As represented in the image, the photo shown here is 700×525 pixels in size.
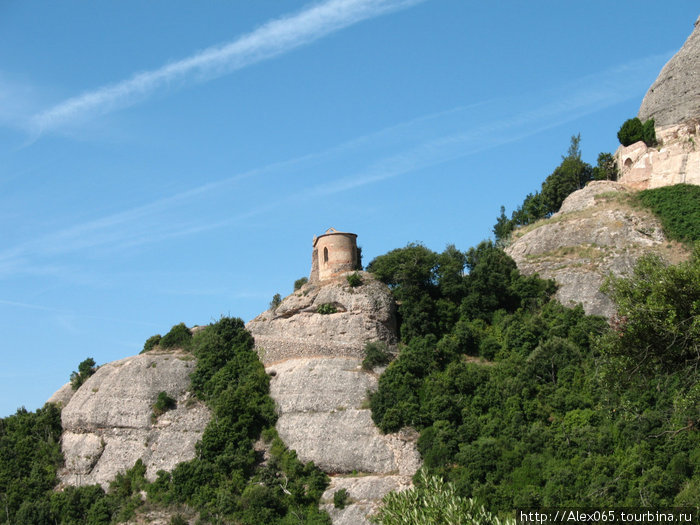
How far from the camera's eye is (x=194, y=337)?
54.1m

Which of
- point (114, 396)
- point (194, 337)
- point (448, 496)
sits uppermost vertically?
point (194, 337)

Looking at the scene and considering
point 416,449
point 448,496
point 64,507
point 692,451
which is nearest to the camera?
point 448,496

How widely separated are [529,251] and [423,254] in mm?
6858

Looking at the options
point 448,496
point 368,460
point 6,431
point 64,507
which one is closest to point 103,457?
point 64,507

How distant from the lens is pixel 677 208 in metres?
53.1

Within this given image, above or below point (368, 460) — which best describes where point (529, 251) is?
above

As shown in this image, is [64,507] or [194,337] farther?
[194,337]

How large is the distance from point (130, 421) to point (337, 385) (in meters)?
11.2

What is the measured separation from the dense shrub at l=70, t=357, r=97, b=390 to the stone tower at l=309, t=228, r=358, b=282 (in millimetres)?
14343

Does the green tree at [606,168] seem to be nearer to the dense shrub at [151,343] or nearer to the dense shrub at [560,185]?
the dense shrub at [560,185]

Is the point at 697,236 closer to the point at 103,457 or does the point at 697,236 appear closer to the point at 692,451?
the point at 692,451

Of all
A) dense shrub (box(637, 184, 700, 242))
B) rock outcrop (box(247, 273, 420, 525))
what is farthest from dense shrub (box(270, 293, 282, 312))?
dense shrub (box(637, 184, 700, 242))

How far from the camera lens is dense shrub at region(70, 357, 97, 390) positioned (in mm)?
54375

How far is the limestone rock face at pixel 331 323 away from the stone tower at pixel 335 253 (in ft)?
2.89
